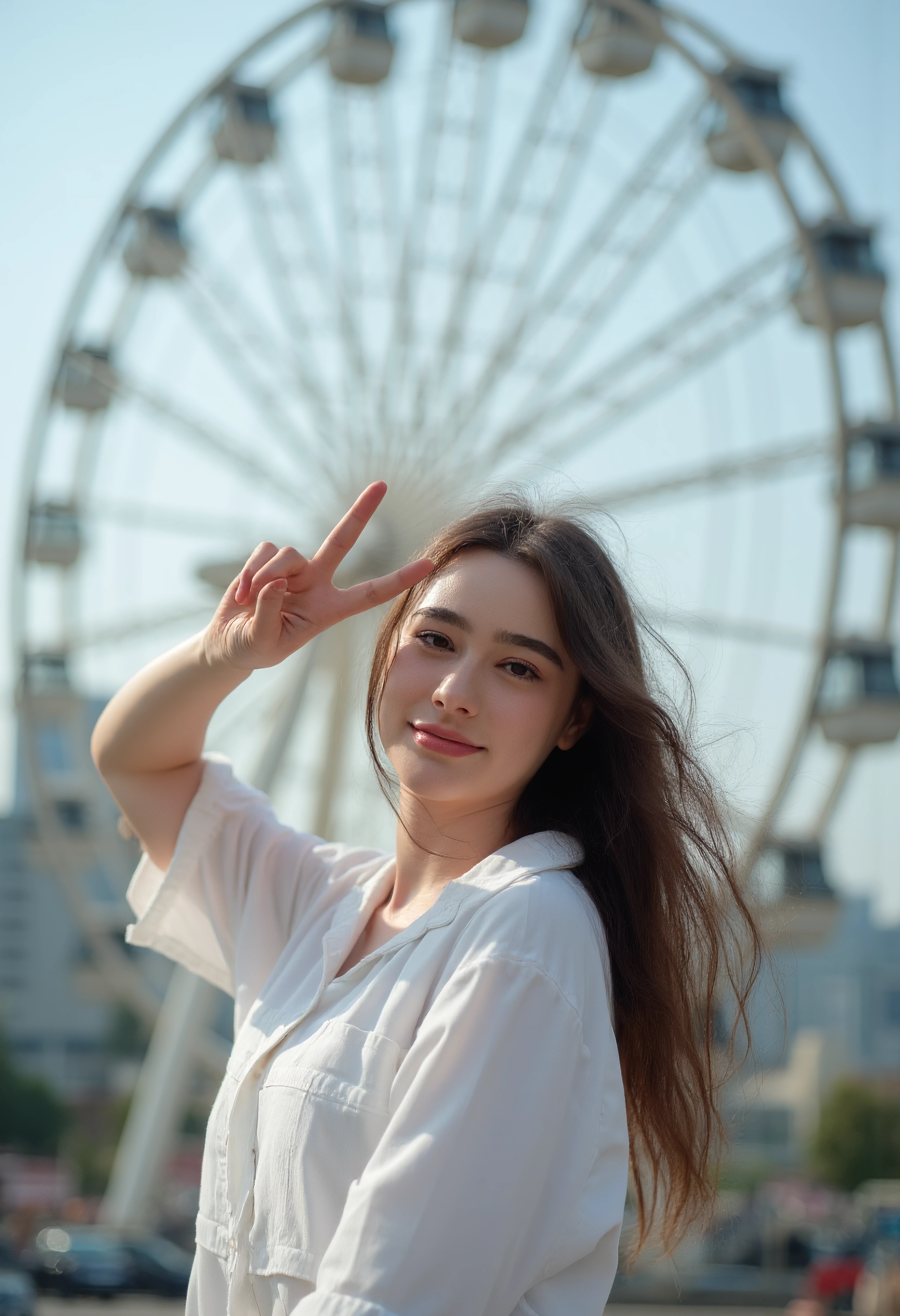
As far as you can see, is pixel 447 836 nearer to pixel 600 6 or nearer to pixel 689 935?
pixel 689 935

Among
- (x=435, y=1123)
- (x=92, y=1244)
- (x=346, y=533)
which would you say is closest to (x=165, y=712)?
(x=346, y=533)

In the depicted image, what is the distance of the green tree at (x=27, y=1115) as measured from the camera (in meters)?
55.5

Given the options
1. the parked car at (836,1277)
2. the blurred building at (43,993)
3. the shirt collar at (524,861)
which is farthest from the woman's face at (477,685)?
the blurred building at (43,993)

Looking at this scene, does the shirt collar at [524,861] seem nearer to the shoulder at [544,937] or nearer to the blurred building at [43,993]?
the shoulder at [544,937]

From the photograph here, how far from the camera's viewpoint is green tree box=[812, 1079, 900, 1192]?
173 feet

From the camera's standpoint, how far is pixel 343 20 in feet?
42.6

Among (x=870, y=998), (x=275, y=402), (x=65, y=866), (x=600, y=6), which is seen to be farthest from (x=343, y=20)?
(x=870, y=998)

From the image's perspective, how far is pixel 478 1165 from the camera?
63.1 inches

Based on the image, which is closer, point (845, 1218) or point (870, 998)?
point (845, 1218)

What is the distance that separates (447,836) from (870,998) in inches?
2788

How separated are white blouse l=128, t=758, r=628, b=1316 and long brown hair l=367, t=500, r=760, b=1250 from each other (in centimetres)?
12

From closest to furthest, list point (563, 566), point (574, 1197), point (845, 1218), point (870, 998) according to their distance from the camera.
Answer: point (574, 1197) → point (563, 566) → point (845, 1218) → point (870, 998)

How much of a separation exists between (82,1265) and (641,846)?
17.2 m

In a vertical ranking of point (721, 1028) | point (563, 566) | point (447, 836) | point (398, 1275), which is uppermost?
point (563, 566)
